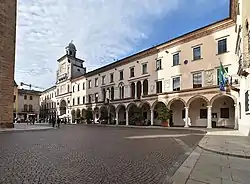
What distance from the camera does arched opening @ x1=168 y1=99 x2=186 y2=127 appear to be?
107ft

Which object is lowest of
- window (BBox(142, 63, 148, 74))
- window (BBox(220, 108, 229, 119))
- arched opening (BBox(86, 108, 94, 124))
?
arched opening (BBox(86, 108, 94, 124))

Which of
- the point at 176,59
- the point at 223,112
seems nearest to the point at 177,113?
the point at 223,112

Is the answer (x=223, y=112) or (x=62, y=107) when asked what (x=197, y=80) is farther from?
(x=62, y=107)

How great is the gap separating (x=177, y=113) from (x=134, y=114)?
7383 millimetres

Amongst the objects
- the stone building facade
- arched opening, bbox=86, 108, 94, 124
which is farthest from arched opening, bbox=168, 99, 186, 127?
arched opening, bbox=86, 108, 94, 124

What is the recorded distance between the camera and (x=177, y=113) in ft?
109

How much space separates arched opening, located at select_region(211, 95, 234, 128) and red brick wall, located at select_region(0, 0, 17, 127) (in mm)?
21412

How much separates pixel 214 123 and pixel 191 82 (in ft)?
18.2

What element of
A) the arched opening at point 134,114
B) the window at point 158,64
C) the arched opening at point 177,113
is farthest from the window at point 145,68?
the arched opening at point 177,113

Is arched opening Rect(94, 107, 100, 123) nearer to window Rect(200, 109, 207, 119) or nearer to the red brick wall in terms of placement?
window Rect(200, 109, 207, 119)

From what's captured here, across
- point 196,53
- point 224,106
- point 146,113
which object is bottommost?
point 146,113

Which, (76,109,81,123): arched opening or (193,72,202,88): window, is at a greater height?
(193,72,202,88): window

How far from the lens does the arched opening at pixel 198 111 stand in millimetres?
29827

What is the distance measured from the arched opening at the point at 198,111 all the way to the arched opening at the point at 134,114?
8493 millimetres
